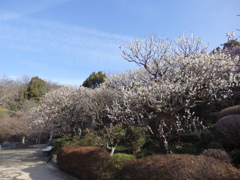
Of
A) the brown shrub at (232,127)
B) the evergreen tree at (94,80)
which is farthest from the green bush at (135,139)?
the evergreen tree at (94,80)

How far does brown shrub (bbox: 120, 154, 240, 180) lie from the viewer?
2.77 metres

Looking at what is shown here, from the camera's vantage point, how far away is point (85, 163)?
6.03 meters

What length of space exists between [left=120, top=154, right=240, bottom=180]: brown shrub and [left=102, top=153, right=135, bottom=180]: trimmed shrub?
67 centimetres

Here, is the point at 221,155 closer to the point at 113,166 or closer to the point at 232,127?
the point at 232,127

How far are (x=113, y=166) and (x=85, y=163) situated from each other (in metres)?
1.48

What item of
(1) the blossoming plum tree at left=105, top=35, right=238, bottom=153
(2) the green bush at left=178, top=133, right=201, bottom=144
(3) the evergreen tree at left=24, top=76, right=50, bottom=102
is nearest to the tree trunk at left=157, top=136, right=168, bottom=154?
(1) the blossoming plum tree at left=105, top=35, right=238, bottom=153

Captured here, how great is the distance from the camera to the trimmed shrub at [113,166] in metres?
4.75

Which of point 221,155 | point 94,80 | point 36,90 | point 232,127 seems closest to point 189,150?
point 232,127

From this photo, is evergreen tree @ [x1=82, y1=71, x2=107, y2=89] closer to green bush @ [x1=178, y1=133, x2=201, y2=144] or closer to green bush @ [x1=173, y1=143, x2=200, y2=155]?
green bush @ [x1=178, y1=133, x2=201, y2=144]

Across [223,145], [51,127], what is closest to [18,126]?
[51,127]

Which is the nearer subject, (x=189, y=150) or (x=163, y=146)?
(x=163, y=146)

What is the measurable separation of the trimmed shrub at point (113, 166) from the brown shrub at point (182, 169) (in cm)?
67

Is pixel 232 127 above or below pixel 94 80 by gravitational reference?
below

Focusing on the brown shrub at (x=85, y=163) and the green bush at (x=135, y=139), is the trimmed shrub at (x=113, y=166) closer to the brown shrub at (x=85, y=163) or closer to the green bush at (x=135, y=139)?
the brown shrub at (x=85, y=163)
